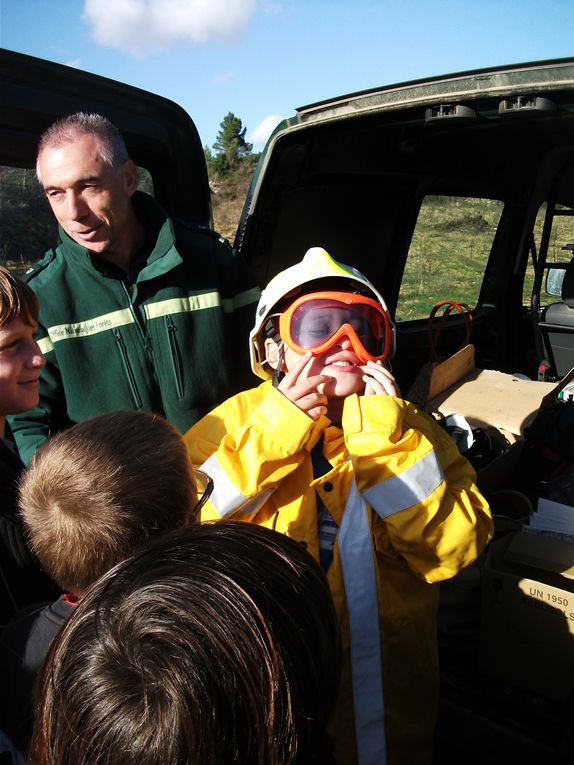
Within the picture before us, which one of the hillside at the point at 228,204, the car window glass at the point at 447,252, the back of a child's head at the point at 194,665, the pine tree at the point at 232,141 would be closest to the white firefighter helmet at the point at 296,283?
the back of a child's head at the point at 194,665

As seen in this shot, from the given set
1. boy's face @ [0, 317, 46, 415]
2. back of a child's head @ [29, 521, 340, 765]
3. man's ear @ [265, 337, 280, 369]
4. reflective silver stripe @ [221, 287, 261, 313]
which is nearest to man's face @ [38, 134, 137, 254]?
reflective silver stripe @ [221, 287, 261, 313]

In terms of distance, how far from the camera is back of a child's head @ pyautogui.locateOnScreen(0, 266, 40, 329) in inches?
67.1

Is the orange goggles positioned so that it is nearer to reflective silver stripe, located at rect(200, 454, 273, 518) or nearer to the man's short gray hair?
reflective silver stripe, located at rect(200, 454, 273, 518)

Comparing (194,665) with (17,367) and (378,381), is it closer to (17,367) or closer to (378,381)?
(378,381)

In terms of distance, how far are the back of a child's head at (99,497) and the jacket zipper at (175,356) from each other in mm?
1149

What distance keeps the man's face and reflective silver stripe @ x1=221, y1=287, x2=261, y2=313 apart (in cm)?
51

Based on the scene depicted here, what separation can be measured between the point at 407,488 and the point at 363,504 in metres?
0.17

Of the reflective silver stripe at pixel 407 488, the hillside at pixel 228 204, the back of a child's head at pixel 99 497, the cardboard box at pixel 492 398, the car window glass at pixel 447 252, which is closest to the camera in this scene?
the back of a child's head at pixel 99 497

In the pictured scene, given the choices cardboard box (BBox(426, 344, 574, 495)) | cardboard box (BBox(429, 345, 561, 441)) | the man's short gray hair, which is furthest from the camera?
cardboard box (BBox(429, 345, 561, 441))

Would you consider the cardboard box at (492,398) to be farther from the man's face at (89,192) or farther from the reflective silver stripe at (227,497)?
the man's face at (89,192)

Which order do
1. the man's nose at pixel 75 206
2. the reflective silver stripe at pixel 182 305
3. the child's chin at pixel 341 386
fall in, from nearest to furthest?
the child's chin at pixel 341 386
the man's nose at pixel 75 206
the reflective silver stripe at pixel 182 305

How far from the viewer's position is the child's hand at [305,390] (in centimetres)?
170

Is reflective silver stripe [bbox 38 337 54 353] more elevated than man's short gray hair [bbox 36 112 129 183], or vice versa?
man's short gray hair [bbox 36 112 129 183]

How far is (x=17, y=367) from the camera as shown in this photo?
5.70 feet
